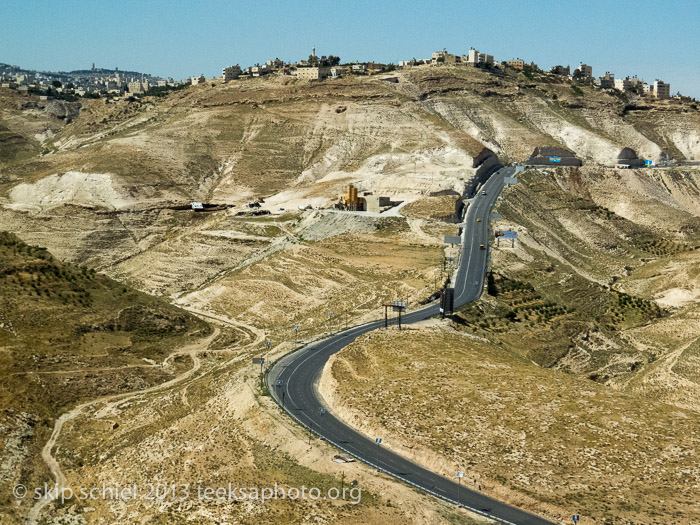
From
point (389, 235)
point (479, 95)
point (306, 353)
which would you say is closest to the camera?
point (306, 353)

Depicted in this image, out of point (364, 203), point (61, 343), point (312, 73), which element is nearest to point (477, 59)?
point (312, 73)

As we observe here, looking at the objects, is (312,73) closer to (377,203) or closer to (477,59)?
(477,59)

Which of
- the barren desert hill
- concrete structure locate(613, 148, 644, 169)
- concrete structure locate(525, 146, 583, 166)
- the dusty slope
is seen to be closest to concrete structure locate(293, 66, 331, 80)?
the barren desert hill

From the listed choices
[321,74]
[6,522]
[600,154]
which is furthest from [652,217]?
[6,522]

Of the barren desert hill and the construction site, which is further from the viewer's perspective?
the barren desert hill

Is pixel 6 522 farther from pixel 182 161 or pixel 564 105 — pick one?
pixel 564 105

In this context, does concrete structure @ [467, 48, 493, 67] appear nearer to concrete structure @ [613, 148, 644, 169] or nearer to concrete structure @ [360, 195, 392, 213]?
concrete structure @ [613, 148, 644, 169]

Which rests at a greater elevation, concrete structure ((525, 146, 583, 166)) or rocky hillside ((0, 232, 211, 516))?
concrete structure ((525, 146, 583, 166))

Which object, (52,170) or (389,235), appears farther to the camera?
(52,170)
